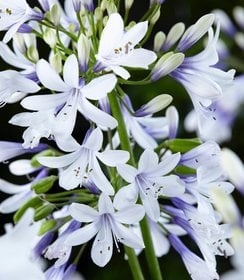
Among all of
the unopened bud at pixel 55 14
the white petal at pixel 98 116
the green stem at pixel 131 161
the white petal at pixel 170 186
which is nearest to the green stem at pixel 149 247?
the green stem at pixel 131 161

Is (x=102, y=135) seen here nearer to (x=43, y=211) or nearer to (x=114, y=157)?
(x=114, y=157)

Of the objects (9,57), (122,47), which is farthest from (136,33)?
(9,57)

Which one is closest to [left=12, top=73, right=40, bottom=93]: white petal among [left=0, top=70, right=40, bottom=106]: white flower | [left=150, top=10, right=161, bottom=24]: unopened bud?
[left=0, top=70, right=40, bottom=106]: white flower

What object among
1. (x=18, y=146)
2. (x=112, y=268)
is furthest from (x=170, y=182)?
(x=112, y=268)

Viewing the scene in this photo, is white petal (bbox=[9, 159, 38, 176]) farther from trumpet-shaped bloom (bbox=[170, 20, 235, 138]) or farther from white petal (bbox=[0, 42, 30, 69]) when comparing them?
trumpet-shaped bloom (bbox=[170, 20, 235, 138])

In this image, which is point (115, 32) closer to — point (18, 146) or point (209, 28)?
point (209, 28)
